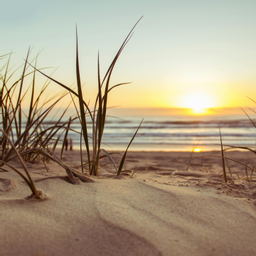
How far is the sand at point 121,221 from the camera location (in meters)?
0.77

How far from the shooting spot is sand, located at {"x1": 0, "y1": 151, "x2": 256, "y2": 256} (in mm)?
774

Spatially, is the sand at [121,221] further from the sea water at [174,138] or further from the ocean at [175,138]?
the ocean at [175,138]

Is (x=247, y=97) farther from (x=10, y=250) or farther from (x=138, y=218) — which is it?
(x=10, y=250)

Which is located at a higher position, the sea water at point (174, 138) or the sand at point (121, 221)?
the sand at point (121, 221)

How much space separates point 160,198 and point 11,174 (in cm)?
88

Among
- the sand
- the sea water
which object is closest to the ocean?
the sea water

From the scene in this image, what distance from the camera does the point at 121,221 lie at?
91 centimetres

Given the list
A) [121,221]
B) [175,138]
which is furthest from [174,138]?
[121,221]

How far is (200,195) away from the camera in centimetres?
130

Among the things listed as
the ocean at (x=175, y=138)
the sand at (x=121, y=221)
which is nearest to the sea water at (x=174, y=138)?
the ocean at (x=175, y=138)

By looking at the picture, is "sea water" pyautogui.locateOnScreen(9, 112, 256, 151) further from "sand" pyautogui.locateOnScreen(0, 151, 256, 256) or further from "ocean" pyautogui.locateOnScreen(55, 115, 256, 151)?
"sand" pyautogui.locateOnScreen(0, 151, 256, 256)

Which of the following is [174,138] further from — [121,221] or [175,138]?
[121,221]

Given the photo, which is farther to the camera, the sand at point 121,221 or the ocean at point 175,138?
the ocean at point 175,138

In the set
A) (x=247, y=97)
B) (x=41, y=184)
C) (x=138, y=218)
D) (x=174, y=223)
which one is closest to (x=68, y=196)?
(x=41, y=184)
